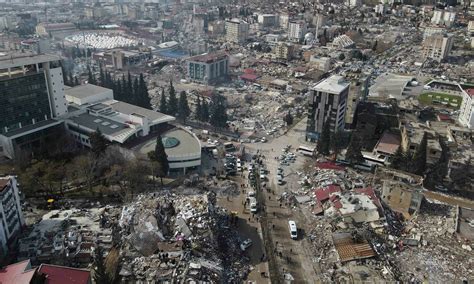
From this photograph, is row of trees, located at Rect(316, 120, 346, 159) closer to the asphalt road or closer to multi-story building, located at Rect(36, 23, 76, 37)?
the asphalt road

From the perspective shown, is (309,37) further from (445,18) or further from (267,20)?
(445,18)

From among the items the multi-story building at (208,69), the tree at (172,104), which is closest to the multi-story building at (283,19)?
the multi-story building at (208,69)

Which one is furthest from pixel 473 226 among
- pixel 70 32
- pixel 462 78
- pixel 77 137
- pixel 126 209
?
pixel 70 32

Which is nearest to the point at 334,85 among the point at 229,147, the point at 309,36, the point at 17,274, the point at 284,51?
the point at 229,147

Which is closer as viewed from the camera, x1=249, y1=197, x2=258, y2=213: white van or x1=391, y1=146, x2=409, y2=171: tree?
x1=249, y1=197, x2=258, y2=213: white van

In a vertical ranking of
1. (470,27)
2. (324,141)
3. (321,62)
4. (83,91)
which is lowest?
(324,141)

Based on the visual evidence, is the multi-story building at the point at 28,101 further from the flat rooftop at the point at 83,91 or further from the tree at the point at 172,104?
the tree at the point at 172,104

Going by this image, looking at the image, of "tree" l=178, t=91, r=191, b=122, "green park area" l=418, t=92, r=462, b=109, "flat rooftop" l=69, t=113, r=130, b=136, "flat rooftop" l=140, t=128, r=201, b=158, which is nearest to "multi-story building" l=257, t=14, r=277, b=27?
"green park area" l=418, t=92, r=462, b=109
